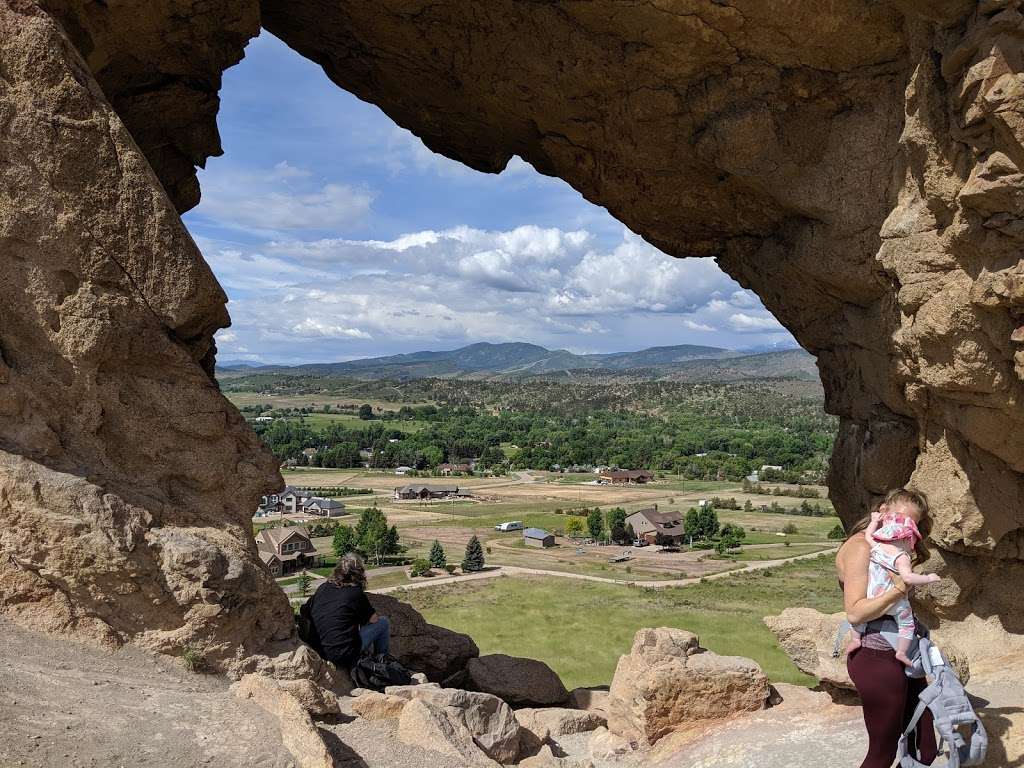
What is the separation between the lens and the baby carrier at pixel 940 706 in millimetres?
5707

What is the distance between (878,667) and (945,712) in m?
0.60

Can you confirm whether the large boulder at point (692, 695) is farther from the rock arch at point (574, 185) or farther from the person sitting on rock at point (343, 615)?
the person sitting on rock at point (343, 615)

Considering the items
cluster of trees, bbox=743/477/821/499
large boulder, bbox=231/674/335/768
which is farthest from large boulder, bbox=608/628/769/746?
cluster of trees, bbox=743/477/821/499

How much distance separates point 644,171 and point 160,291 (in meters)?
9.60

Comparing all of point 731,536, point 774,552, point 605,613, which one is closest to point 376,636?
point 605,613

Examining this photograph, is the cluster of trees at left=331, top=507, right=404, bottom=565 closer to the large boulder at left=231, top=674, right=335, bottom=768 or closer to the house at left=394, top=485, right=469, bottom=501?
the house at left=394, top=485, right=469, bottom=501

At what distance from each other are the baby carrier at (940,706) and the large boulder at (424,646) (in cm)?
978

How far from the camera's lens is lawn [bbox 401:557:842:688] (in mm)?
26062

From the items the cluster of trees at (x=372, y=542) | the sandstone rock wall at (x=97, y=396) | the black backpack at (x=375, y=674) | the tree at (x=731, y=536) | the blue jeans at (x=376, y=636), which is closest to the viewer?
the sandstone rock wall at (x=97, y=396)

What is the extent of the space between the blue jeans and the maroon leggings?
24.9 feet

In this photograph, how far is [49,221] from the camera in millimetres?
9727

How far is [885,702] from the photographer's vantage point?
572 cm

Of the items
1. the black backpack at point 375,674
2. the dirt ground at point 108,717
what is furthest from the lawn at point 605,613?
the dirt ground at point 108,717

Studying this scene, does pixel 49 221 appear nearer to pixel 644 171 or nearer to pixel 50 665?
pixel 50 665
